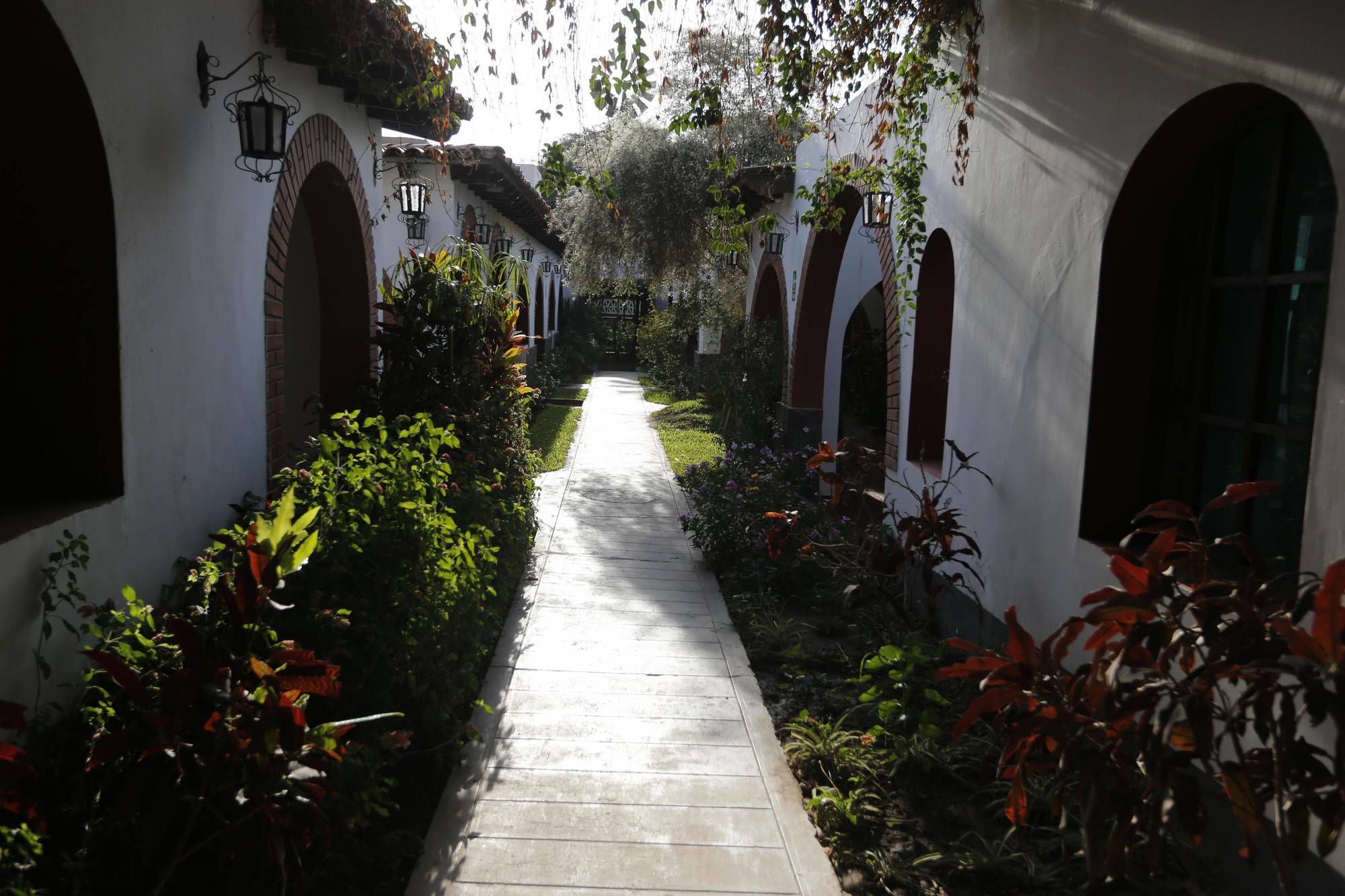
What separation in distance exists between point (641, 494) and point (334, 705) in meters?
6.30

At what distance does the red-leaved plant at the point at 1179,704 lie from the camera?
1880mm

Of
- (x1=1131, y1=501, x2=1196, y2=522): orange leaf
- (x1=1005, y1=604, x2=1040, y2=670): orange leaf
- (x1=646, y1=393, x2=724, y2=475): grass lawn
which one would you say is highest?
(x1=1131, y1=501, x2=1196, y2=522): orange leaf

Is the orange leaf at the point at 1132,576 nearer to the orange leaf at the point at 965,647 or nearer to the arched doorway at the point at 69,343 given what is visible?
the orange leaf at the point at 965,647

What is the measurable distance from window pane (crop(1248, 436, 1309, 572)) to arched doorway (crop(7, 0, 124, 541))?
11.5 ft

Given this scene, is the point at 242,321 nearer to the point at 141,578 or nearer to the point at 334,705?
the point at 141,578

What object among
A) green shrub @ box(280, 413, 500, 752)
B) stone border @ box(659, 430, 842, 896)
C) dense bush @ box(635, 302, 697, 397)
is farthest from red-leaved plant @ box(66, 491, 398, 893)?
dense bush @ box(635, 302, 697, 397)

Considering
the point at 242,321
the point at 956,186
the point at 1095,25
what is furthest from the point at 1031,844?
the point at 242,321

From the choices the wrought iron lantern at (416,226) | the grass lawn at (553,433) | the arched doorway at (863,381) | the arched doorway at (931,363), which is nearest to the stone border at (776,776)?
the arched doorway at (931,363)

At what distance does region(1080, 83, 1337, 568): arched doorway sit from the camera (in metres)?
2.93

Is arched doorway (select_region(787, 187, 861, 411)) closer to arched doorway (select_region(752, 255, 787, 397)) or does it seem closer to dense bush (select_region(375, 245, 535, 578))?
arched doorway (select_region(752, 255, 787, 397))

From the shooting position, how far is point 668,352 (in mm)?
20609

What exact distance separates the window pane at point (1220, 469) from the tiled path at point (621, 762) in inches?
65.3

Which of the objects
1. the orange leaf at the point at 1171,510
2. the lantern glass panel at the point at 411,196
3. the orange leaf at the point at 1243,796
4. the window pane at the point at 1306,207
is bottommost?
the orange leaf at the point at 1243,796

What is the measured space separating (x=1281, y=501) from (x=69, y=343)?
367 centimetres
